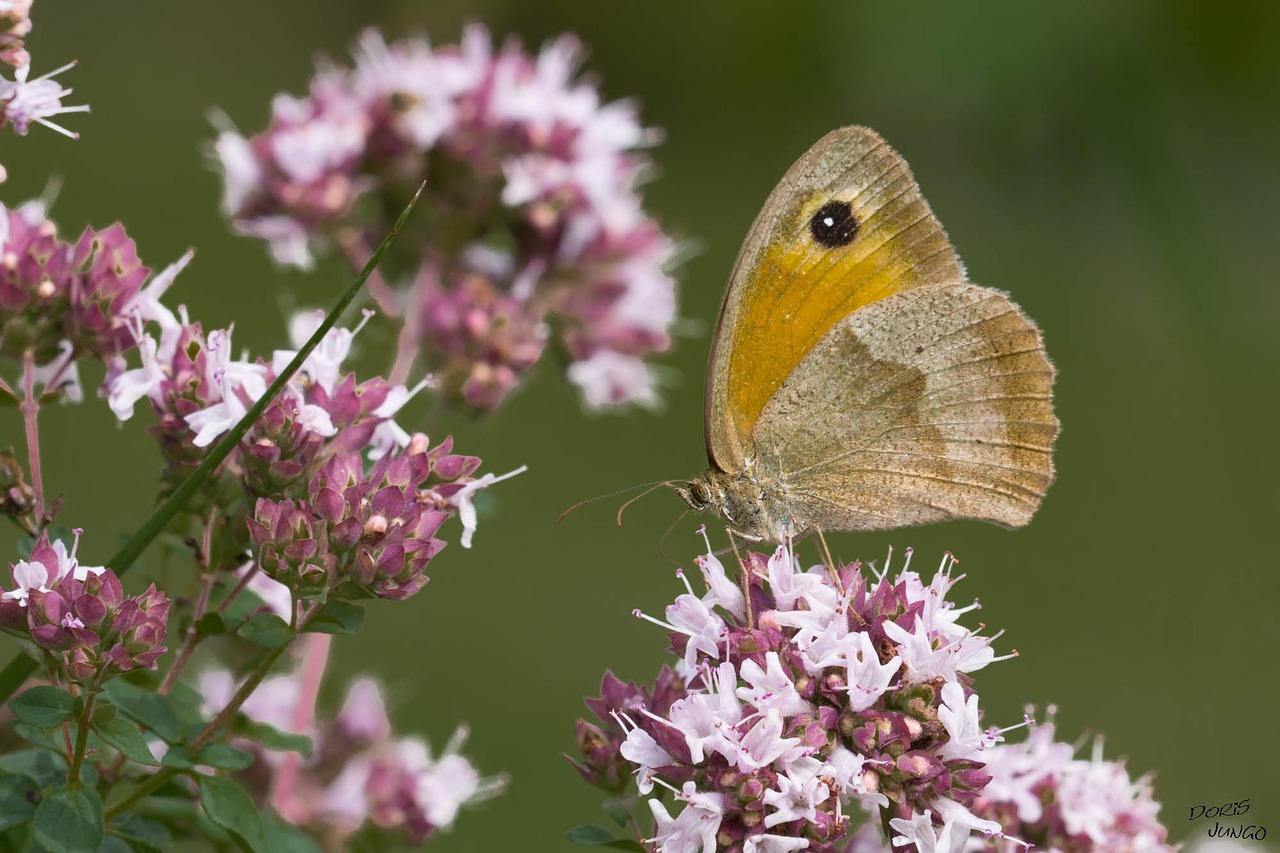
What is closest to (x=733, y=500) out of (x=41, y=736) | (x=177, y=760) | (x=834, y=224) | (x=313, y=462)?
(x=834, y=224)

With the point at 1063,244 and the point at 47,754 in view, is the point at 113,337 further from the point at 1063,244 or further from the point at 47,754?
the point at 1063,244

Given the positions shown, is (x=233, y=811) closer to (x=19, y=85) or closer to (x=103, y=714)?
(x=103, y=714)

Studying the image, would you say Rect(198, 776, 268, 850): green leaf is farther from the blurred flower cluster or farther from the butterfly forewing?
the butterfly forewing

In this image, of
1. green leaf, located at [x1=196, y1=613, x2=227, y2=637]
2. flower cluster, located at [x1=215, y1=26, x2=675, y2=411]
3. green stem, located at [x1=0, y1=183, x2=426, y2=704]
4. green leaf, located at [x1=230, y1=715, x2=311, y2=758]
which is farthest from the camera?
flower cluster, located at [x1=215, y1=26, x2=675, y2=411]

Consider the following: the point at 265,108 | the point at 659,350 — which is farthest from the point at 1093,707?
the point at 265,108

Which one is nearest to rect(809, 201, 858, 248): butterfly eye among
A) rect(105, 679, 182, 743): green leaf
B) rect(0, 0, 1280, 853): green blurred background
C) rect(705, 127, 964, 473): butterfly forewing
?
rect(705, 127, 964, 473): butterfly forewing

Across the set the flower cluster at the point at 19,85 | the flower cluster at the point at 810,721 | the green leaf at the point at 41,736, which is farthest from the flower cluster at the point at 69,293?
the flower cluster at the point at 810,721

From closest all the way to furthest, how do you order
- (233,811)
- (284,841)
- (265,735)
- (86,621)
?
(86,621), (233,811), (284,841), (265,735)
